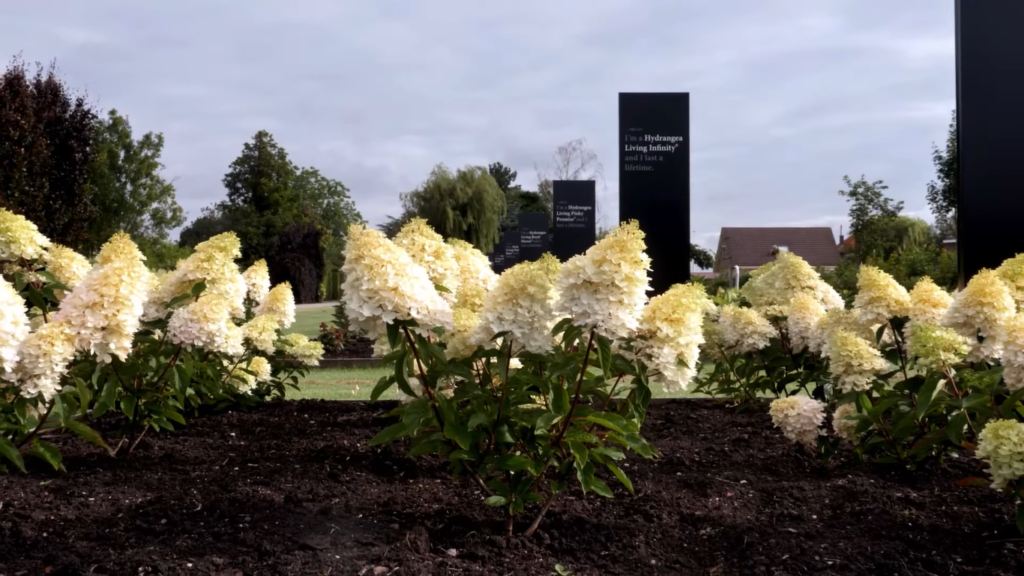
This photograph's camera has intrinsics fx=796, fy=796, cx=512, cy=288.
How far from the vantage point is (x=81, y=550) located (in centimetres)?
276

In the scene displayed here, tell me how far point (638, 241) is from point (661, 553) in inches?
46.3

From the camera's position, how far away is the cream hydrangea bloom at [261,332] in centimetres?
471

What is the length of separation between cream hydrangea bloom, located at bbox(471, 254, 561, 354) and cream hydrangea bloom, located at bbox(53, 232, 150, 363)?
145 centimetres

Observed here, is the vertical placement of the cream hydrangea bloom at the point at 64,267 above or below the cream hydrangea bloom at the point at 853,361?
above

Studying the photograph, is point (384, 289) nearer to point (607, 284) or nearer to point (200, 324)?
point (607, 284)

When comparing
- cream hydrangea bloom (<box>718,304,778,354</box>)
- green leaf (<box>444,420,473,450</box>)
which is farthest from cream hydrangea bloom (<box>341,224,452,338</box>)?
cream hydrangea bloom (<box>718,304,778,354</box>)

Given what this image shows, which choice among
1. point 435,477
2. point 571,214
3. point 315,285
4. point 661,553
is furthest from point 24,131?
point 315,285

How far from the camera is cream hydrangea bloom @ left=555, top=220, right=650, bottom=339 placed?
2.32 meters

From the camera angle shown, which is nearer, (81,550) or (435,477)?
(81,550)

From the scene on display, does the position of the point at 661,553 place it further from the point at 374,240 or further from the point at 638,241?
the point at 374,240

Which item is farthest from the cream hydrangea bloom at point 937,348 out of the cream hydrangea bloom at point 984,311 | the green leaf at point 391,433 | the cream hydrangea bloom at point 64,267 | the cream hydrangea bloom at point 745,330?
the cream hydrangea bloom at point 64,267

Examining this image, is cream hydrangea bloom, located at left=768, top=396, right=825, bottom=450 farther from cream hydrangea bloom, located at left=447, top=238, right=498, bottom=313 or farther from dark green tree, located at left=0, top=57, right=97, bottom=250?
dark green tree, located at left=0, top=57, right=97, bottom=250

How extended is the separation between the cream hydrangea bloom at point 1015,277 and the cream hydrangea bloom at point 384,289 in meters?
2.47

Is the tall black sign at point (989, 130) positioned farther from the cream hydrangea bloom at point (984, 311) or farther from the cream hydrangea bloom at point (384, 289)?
the cream hydrangea bloom at point (384, 289)
